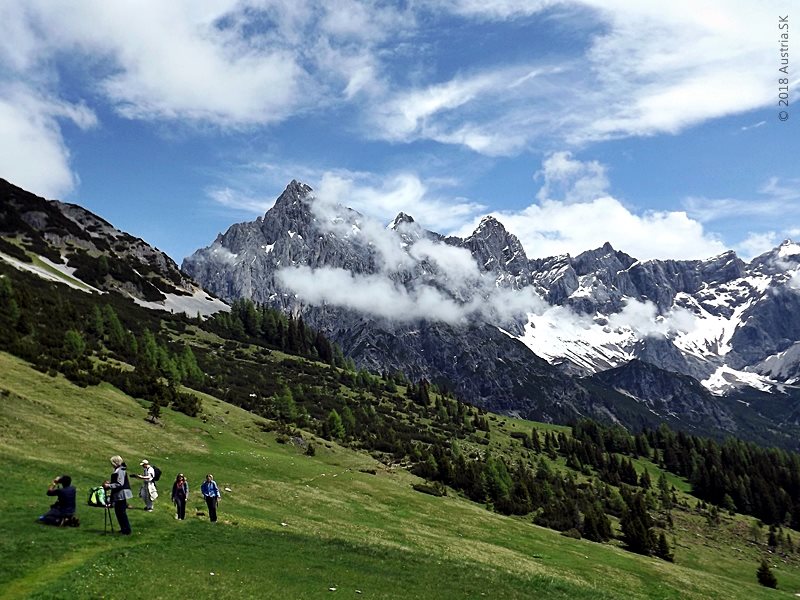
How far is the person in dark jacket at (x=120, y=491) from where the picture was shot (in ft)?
78.5

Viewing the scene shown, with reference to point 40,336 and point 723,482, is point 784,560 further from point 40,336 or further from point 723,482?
point 40,336

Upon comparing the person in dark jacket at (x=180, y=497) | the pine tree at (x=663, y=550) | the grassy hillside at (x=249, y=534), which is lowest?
the pine tree at (x=663, y=550)

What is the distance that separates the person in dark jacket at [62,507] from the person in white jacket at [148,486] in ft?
11.6

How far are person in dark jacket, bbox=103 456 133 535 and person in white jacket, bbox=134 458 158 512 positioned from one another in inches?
122

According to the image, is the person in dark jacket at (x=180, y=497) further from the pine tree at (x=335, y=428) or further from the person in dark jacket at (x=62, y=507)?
the pine tree at (x=335, y=428)

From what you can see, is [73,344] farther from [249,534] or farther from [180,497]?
[249,534]

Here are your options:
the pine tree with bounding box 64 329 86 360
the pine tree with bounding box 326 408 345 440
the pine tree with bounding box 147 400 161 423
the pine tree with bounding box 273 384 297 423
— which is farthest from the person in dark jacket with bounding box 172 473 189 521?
the pine tree with bounding box 326 408 345 440

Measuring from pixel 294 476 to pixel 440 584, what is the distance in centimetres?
3463

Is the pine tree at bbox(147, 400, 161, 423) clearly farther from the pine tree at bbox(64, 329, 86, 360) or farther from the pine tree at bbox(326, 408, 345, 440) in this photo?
the pine tree at bbox(326, 408, 345, 440)

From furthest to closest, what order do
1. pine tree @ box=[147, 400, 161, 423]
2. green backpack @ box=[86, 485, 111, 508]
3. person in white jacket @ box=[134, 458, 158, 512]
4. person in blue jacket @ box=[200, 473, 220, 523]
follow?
pine tree @ box=[147, 400, 161, 423] → person in blue jacket @ box=[200, 473, 220, 523] → green backpack @ box=[86, 485, 111, 508] → person in white jacket @ box=[134, 458, 158, 512]

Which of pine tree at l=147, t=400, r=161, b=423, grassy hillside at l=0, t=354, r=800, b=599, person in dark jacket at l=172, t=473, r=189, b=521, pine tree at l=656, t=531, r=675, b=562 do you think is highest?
pine tree at l=147, t=400, r=161, b=423

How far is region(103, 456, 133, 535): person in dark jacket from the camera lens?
23.9 metres

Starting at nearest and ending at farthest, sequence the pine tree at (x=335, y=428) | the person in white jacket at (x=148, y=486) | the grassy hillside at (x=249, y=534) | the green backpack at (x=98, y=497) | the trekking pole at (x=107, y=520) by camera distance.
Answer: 1. the grassy hillside at (x=249, y=534)
2. the trekking pole at (x=107, y=520)
3. the person in white jacket at (x=148, y=486)
4. the green backpack at (x=98, y=497)
5. the pine tree at (x=335, y=428)

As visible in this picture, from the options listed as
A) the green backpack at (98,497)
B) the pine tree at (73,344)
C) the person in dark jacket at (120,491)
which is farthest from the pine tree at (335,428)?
the person in dark jacket at (120,491)
